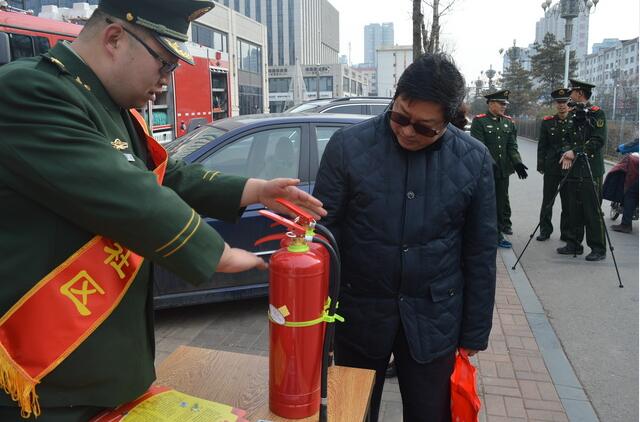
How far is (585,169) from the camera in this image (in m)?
6.79

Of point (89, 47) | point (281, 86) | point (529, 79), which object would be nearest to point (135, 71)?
point (89, 47)

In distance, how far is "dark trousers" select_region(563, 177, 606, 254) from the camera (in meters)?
6.78

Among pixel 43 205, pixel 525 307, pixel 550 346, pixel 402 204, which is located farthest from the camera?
pixel 525 307

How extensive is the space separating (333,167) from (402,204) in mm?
322

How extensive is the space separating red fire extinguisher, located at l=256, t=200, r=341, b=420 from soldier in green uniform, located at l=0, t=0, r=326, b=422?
0.37 ft

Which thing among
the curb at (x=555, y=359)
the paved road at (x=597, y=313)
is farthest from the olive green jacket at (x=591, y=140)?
the curb at (x=555, y=359)

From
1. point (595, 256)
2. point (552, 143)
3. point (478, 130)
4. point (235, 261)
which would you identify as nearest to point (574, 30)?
point (552, 143)

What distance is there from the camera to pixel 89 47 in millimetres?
1423

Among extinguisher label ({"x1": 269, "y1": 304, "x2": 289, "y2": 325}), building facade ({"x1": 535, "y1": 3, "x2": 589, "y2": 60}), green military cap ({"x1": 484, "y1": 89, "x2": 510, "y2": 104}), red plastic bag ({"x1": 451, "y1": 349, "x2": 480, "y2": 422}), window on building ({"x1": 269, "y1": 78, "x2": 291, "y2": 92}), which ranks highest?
building facade ({"x1": 535, "y1": 3, "x2": 589, "y2": 60})

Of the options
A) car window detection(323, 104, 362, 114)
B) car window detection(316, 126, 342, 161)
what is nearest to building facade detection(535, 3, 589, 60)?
car window detection(323, 104, 362, 114)

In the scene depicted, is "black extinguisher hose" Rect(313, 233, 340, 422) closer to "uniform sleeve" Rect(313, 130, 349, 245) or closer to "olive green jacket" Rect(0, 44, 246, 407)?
"olive green jacket" Rect(0, 44, 246, 407)

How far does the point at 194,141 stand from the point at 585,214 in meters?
4.94

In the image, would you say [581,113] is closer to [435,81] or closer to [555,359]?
[555,359]

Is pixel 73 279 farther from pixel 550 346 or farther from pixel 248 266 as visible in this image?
pixel 550 346
